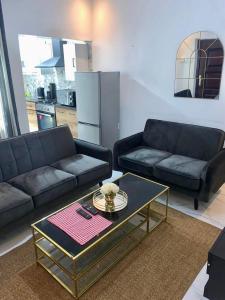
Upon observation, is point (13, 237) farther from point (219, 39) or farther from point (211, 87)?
point (219, 39)

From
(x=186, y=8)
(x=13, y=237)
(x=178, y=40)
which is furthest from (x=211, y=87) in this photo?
(x=13, y=237)

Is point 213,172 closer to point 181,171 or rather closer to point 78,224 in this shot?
point 181,171

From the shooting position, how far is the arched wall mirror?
3035 mm

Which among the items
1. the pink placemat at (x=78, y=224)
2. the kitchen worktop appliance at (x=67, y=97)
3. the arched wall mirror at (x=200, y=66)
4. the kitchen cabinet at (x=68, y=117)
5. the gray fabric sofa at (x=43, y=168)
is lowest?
the pink placemat at (x=78, y=224)

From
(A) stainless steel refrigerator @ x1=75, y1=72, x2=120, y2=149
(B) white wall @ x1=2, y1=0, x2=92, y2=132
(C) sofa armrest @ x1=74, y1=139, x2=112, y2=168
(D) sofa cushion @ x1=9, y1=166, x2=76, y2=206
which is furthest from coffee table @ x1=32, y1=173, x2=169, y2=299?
(B) white wall @ x1=2, y1=0, x2=92, y2=132

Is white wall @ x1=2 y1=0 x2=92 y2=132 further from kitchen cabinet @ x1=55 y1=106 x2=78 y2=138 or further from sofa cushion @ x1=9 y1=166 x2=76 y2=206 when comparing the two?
sofa cushion @ x1=9 y1=166 x2=76 y2=206

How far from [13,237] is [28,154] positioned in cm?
93

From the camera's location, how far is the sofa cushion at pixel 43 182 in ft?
7.58

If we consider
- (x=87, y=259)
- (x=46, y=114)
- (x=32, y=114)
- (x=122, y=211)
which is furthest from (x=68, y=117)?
(x=87, y=259)

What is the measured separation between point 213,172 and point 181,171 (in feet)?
1.10

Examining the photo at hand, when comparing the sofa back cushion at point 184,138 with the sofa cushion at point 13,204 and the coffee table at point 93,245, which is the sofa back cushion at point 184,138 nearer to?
the coffee table at point 93,245

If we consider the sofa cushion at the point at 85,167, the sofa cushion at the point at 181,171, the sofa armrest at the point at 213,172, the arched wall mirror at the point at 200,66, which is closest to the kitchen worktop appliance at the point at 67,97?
the sofa cushion at the point at 85,167

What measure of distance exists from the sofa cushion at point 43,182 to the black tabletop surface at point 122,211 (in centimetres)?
39

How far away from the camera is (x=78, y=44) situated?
14.1 feet
